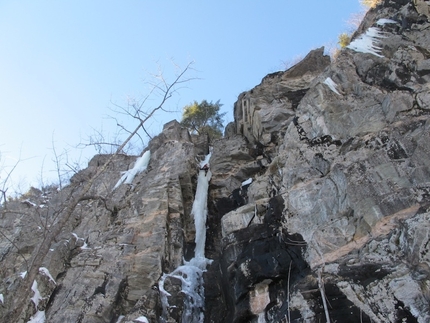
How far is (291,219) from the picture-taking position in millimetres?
7582

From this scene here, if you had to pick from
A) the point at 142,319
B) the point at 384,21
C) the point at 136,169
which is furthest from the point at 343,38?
the point at 142,319

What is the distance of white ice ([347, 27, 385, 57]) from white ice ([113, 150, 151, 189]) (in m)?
7.95

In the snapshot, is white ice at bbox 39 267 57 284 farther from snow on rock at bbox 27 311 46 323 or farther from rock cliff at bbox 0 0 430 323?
snow on rock at bbox 27 311 46 323

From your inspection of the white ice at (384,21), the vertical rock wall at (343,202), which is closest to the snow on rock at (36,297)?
the vertical rock wall at (343,202)

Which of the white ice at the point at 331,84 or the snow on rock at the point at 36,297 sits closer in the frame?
the snow on rock at the point at 36,297

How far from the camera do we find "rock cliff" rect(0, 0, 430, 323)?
5418 millimetres

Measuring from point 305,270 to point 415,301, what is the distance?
2.05 meters

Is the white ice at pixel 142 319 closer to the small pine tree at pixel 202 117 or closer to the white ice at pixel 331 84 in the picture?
the white ice at pixel 331 84

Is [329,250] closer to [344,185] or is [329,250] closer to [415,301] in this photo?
[344,185]

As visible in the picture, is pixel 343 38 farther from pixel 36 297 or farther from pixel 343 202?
pixel 36 297

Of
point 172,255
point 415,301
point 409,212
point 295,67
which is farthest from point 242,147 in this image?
point 415,301

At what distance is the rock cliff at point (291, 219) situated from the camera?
5.42m

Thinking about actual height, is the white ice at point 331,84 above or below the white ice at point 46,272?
above

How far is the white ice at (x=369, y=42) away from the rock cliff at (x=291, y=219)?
68 millimetres
